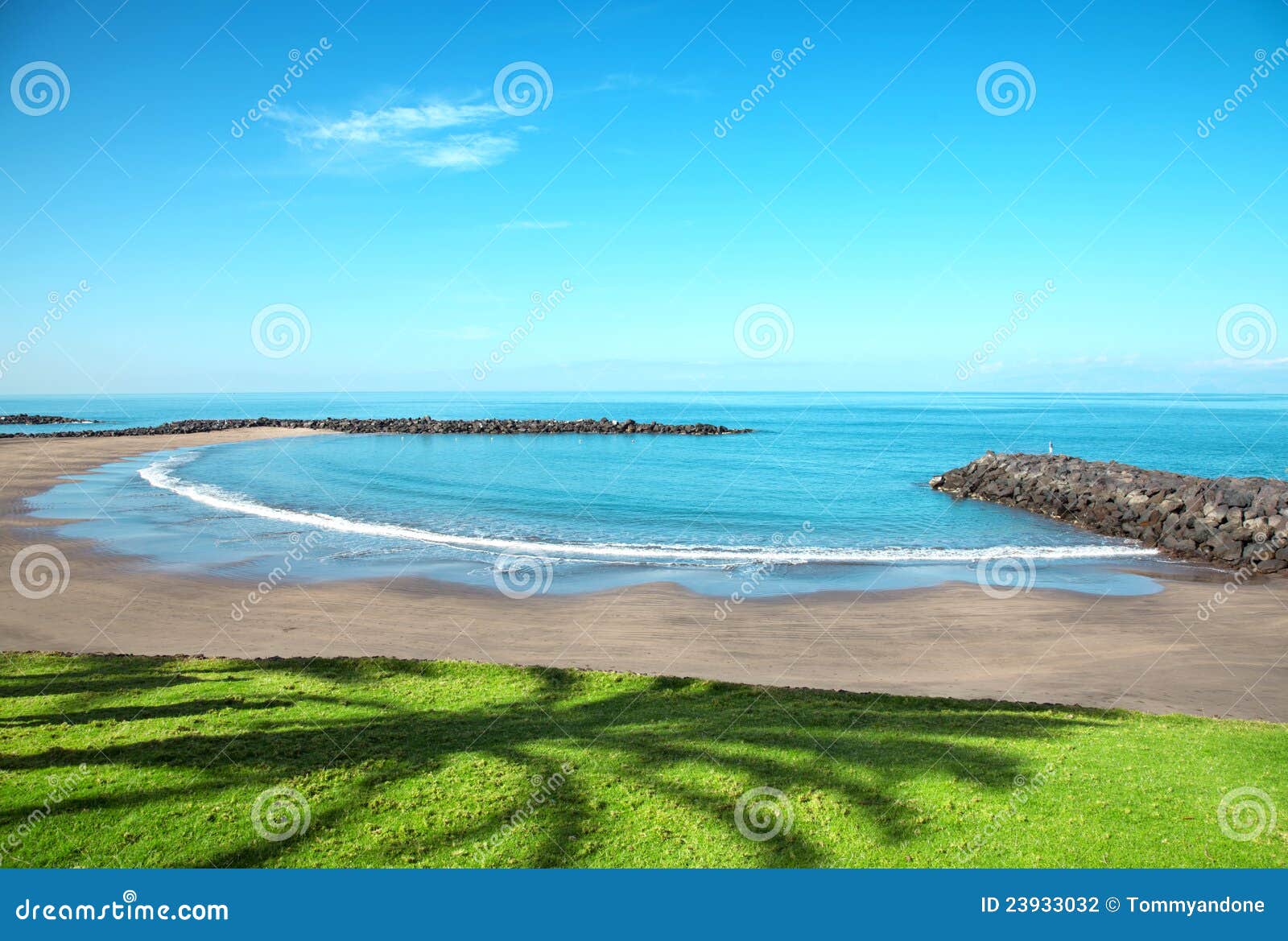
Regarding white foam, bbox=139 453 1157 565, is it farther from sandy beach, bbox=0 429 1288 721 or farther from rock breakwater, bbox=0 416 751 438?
rock breakwater, bbox=0 416 751 438

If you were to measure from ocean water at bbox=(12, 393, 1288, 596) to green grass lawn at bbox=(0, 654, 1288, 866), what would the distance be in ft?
34.5

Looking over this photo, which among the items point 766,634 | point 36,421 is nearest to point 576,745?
point 766,634

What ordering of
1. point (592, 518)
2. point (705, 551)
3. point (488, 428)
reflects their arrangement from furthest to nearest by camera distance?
point (488, 428), point (592, 518), point (705, 551)

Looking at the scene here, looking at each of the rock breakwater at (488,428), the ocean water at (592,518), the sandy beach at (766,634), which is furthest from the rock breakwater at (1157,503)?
the rock breakwater at (488,428)

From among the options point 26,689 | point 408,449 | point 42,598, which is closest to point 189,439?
point 408,449

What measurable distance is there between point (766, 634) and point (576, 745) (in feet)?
28.2

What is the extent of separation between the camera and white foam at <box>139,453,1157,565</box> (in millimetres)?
24359

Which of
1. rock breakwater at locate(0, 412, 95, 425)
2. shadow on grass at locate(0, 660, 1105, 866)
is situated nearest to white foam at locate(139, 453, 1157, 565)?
shadow on grass at locate(0, 660, 1105, 866)

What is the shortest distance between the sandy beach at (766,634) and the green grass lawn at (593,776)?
11.0 feet

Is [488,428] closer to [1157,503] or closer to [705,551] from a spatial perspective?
[705,551]

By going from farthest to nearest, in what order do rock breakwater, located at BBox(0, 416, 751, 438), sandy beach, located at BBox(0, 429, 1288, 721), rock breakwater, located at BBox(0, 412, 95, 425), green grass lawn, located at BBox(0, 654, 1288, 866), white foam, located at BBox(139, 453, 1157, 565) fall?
rock breakwater, located at BBox(0, 412, 95, 425) → rock breakwater, located at BBox(0, 416, 751, 438) → white foam, located at BBox(139, 453, 1157, 565) → sandy beach, located at BBox(0, 429, 1288, 721) → green grass lawn, located at BBox(0, 654, 1288, 866)

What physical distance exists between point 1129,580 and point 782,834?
21284mm

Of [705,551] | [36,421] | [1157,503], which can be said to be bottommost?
[705,551]

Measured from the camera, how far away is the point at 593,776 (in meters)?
7.17
